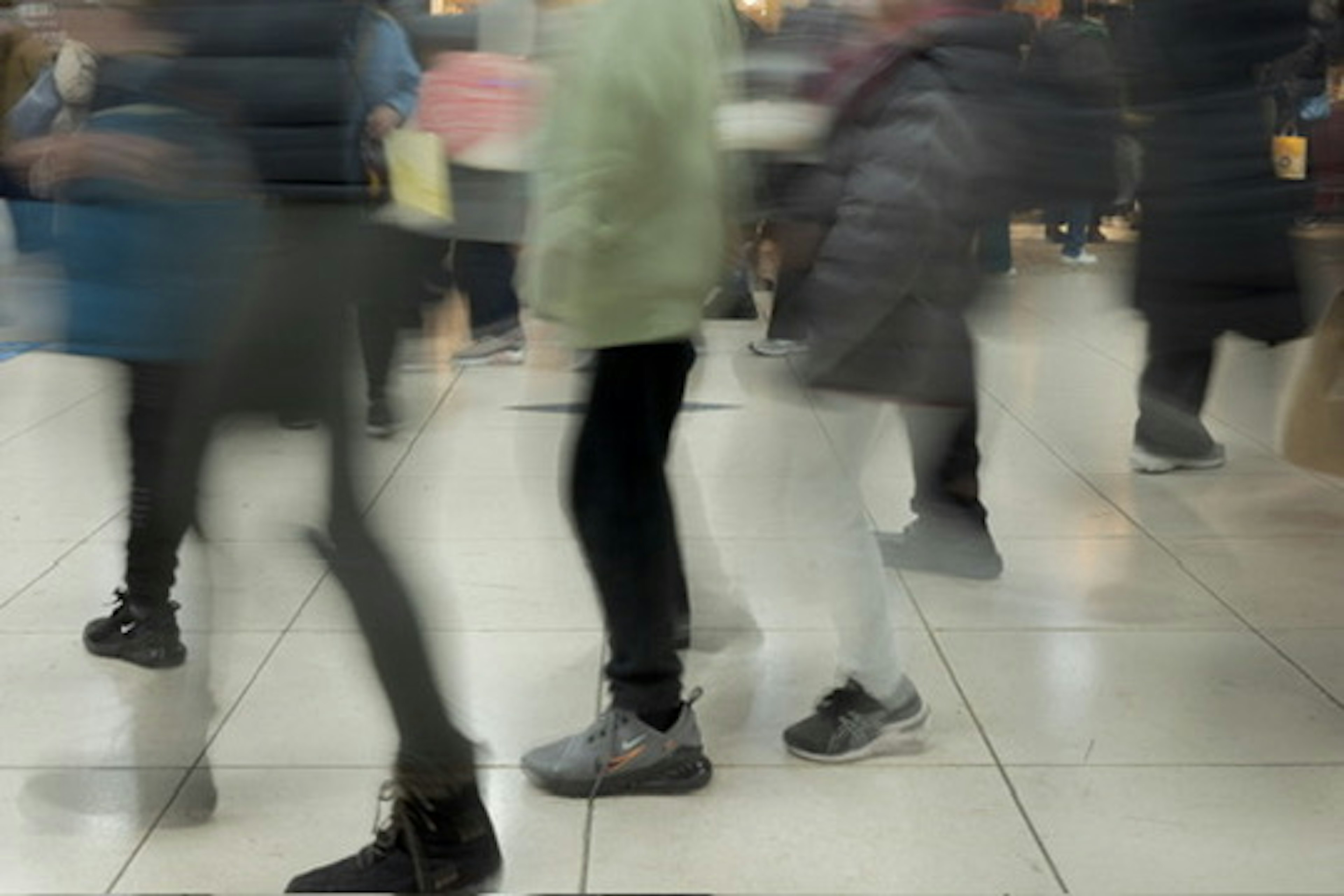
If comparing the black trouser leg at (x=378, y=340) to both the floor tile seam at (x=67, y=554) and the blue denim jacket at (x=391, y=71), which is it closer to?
the blue denim jacket at (x=391, y=71)

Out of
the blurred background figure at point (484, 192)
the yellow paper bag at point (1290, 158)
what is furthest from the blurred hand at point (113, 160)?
the yellow paper bag at point (1290, 158)

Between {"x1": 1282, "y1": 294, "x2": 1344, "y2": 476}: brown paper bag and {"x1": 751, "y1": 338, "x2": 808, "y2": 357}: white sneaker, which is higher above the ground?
{"x1": 1282, "y1": 294, "x2": 1344, "y2": 476}: brown paper bag

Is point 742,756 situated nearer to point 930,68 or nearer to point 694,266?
point 694,266

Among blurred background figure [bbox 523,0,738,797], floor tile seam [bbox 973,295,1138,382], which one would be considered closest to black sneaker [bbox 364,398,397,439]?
floor tile seam [bbox 973,295,1138,382]

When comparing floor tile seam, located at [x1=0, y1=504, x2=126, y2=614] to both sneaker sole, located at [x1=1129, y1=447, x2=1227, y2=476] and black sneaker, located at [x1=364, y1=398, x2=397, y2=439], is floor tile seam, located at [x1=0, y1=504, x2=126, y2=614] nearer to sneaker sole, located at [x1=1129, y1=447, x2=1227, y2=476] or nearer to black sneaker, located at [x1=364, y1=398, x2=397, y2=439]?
black sneaker, located at [x1=364, y1=398, x2=397, y2=439]

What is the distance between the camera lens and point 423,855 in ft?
8.91

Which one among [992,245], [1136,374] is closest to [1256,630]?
[992,245]

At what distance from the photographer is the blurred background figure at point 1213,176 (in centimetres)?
212

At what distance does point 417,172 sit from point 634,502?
0.74m

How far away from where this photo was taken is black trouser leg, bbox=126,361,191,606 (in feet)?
10.2

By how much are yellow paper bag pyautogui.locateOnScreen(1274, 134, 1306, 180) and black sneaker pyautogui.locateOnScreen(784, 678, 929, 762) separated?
4.73 ft

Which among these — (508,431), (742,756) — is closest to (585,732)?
(742,756)

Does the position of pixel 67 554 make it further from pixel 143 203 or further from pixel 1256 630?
pixel 1256 630

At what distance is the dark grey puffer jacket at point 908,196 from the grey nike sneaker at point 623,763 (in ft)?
2.47
